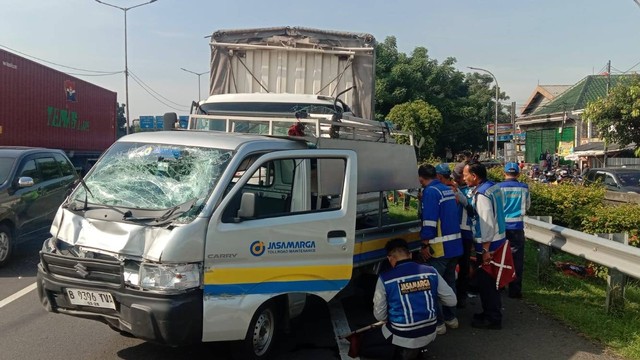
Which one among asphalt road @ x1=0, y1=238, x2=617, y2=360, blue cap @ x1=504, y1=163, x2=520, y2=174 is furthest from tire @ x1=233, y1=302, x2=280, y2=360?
blue cap @ x1=504, y1=163, x2=520, y2=174

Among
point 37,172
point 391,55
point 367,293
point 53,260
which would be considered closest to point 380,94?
point 391,55

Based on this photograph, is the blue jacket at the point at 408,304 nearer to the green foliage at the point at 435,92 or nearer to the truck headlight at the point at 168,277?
the truck headlight at the point at 168,277

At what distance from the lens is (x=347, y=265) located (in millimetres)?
4637

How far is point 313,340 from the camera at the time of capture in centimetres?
499

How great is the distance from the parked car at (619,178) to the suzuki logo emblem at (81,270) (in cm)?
1296

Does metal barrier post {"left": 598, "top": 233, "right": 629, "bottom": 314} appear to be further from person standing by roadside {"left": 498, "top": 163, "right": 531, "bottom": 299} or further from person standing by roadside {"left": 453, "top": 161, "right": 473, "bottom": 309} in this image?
person standing by roadside {"left": 453, "top": 161, "right": 473, "bottom": 309}

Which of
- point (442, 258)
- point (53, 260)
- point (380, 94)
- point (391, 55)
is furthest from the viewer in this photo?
point (391, 55)

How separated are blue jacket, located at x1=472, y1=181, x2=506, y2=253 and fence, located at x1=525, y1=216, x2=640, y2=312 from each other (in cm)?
106

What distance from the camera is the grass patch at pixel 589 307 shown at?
5164mm

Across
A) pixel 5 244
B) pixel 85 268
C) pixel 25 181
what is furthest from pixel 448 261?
pixel 5 244

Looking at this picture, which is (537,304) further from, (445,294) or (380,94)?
(380,94)

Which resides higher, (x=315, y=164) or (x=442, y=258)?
(x=315, y=164)

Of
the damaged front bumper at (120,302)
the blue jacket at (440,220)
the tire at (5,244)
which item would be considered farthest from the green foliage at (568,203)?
the tire at (5,244)

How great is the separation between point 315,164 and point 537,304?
3413 mm
